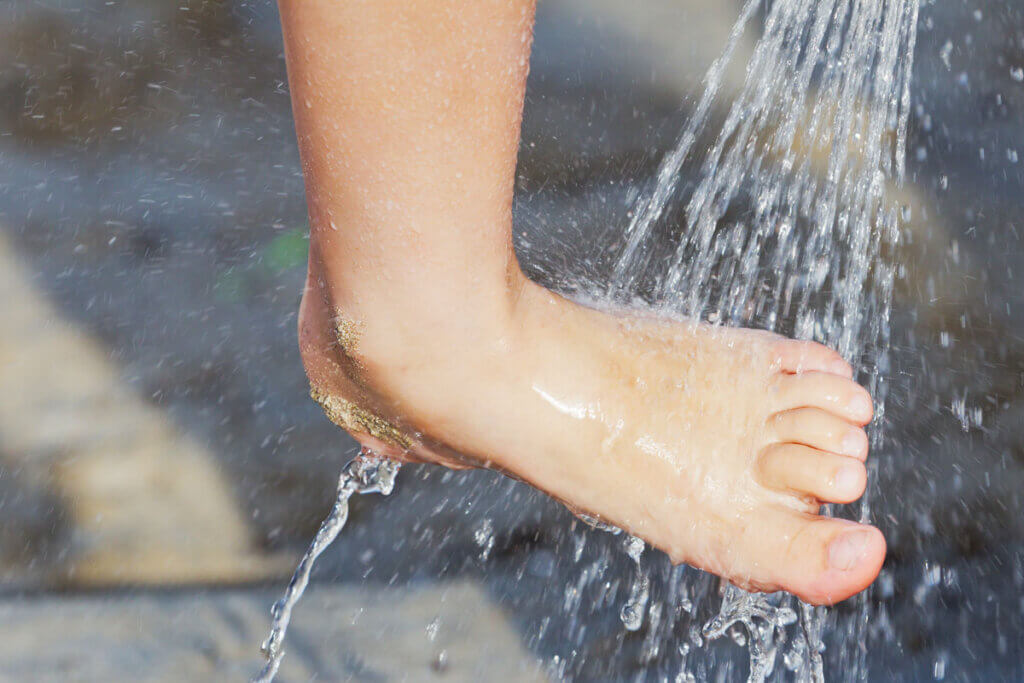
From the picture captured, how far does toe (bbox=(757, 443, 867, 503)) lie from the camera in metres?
1.03

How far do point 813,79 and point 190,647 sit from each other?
4.84ft

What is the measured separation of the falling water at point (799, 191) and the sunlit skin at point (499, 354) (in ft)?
0.81

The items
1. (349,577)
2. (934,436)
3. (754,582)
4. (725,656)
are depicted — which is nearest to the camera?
(754,582)

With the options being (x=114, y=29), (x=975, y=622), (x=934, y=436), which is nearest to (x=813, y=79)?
(x=934, y=436)

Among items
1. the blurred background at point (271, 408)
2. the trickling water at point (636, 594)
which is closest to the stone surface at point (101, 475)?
the blurred background at point (271, 408)

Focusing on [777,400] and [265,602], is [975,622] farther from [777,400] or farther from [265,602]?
[265,602]

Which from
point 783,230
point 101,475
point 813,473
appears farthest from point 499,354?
point 783,230

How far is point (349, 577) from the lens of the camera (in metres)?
1.28

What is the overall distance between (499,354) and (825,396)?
0.38 metres

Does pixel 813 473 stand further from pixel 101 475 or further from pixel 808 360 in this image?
pixel 101 475

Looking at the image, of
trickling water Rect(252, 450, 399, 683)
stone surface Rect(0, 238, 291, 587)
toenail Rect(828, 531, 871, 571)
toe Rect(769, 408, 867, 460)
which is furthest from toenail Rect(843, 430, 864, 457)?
stone surface Rect(0, 238, 291, 587)

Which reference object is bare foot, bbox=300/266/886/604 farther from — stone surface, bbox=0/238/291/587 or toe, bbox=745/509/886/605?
stone surface, bbox=0/238/291/587

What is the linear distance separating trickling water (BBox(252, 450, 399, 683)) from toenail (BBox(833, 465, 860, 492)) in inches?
20.2

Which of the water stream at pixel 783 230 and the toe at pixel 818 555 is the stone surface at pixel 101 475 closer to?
the water stream at pixel 783 230
